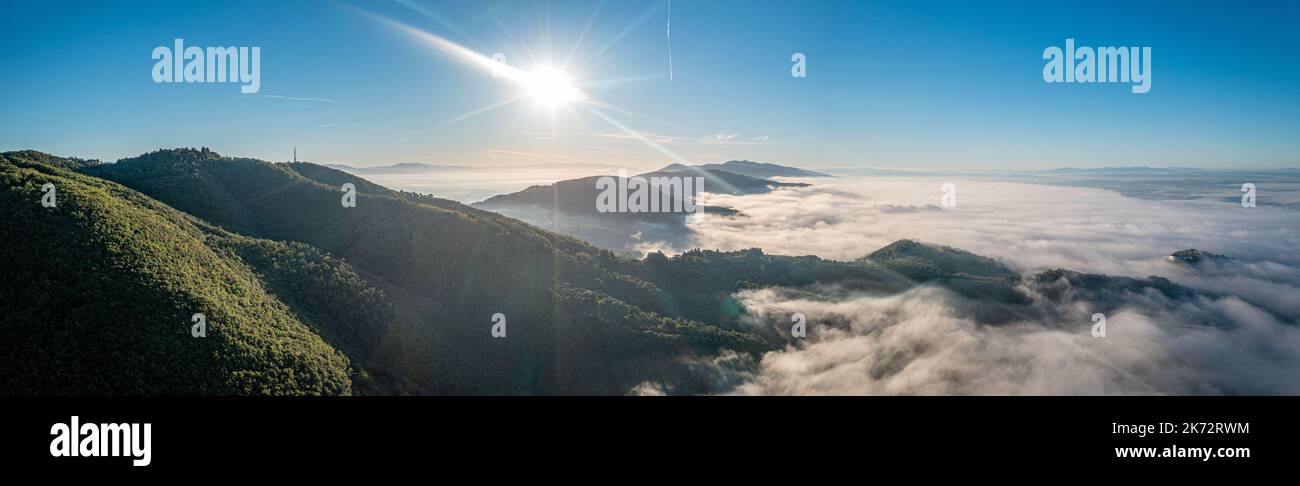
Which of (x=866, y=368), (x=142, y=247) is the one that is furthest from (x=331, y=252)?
(x=866, y=368)

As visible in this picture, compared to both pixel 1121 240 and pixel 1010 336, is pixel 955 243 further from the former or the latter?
pixel 1010 336

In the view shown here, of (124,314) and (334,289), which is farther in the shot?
(334,289)

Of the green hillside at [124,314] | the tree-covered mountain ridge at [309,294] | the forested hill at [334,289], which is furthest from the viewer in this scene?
the forested hill at [334,289]

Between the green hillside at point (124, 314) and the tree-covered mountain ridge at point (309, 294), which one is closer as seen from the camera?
the green hillside at point (124, 314)

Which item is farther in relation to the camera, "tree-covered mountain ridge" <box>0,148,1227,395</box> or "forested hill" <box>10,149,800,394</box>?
"forested hill" <box>10,149,800,394</box>

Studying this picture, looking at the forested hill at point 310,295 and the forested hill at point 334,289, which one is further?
the forested hill at point 334,289

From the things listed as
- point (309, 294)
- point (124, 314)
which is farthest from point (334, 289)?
point (124, 314)

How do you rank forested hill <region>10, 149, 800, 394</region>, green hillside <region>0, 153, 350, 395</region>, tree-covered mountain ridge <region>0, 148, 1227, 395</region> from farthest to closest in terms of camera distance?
forested hill <region>10, 149, 800, 394</region> < tree-covered mountain ridge <region>0, 148, 1227, 395</region> < green hillside <region>0, 153, 350, 395</region>

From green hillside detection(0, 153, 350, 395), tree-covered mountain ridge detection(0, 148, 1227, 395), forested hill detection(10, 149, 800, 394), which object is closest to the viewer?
green hillside detection(0, 153, 350, 395)

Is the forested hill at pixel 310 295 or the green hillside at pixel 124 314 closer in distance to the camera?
the green hillside at pixel 124 314

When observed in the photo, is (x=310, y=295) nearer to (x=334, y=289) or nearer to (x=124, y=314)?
(x=334, y=289)

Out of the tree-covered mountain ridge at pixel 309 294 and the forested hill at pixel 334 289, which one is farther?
the forested hill at pixel 334 289

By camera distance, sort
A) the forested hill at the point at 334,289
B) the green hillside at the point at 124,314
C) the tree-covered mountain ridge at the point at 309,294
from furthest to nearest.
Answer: the forested hill at the point at 334,289, the tree-covered mountain ridge at the point at 309,294, the green hillside at the point at 124,314

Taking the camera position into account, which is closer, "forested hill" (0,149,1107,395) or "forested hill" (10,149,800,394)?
"forested hill" (0,149,1107,395)
